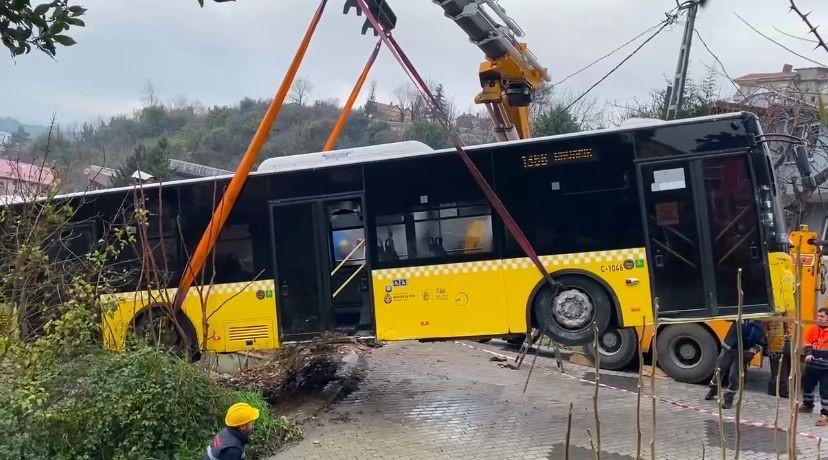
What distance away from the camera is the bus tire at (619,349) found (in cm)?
1214

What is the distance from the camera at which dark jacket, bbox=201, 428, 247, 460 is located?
219 inches

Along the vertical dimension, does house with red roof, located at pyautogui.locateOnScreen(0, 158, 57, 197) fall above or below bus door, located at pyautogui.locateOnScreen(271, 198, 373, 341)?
above

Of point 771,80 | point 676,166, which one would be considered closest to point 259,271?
point 676,166

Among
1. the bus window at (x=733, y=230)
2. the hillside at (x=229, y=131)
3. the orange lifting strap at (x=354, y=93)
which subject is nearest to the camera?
the bus window at (x=733, y=230)

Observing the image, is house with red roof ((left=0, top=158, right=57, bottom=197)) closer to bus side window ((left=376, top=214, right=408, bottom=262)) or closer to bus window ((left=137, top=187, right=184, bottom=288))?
bus window ((left=137, top=187, right=184, bottom=288))

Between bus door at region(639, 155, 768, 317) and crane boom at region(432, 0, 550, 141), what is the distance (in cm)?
Answer: 309

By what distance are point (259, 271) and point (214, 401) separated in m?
2.26

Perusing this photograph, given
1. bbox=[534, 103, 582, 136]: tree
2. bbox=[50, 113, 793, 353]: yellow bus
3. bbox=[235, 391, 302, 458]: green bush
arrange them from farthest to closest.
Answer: bbox=[534, 103, 582, 136]: tree
bbox=[50, 113, 793, 353]: yellow bus
bbox=[235, 391, 302, 458]: green bush

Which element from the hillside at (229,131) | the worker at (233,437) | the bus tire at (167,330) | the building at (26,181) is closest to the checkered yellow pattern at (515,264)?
the bus tire at (167,330)

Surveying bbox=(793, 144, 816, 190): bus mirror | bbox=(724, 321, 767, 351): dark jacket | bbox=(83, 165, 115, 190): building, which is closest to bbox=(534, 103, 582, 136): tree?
bbox=(793, 144, 816, 190): bus mirror

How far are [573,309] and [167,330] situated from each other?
5299mm

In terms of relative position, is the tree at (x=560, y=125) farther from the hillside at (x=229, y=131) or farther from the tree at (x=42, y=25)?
the tree at (x=42, y=25)

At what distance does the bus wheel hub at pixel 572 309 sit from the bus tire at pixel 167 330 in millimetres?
4663

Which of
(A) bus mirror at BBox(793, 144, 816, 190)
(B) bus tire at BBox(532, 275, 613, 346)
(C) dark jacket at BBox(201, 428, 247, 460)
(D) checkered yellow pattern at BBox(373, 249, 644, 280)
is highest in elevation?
(A) bus mirror at BBox(793, 144, 816, 190)
